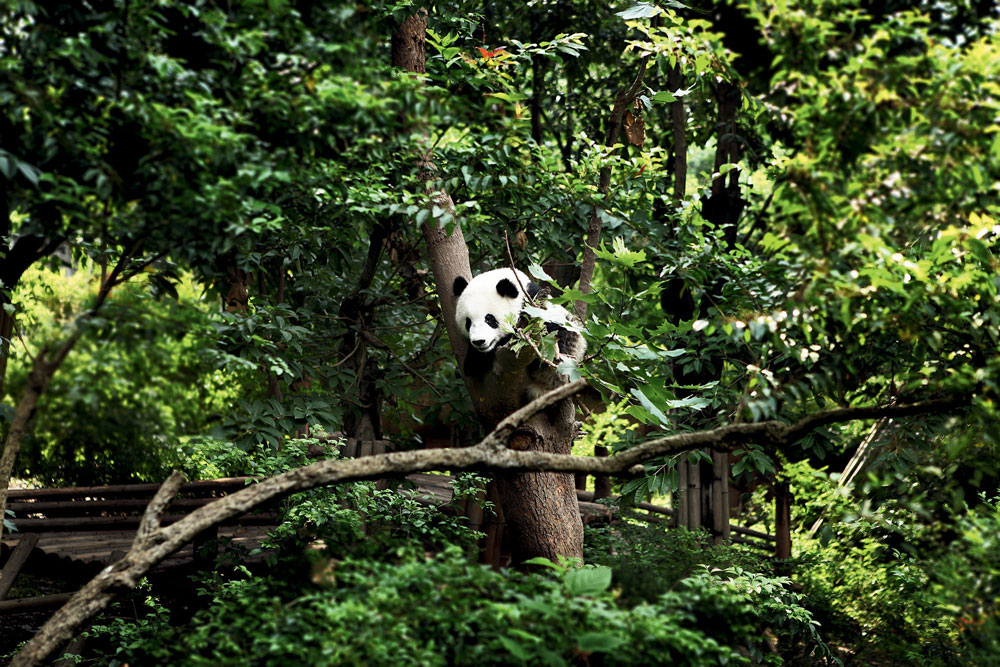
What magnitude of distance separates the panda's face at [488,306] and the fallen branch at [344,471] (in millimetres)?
633

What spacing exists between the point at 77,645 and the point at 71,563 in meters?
0.87

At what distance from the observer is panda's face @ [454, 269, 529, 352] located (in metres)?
3.60

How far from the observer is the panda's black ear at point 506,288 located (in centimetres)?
369

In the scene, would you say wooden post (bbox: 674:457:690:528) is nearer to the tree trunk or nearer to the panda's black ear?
the tree trunk

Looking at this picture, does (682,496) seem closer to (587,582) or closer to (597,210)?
(597,210)

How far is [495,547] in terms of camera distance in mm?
5219

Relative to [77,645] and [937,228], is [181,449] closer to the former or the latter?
[77,645]

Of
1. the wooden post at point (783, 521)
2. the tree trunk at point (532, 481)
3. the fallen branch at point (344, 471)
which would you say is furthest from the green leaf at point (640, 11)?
the wooden post at point (783, 521)

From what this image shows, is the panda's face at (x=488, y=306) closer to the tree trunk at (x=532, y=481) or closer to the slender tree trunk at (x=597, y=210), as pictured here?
the tree trunk at (x=532, y=481)

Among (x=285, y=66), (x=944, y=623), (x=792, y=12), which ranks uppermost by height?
(x=792, y=12)

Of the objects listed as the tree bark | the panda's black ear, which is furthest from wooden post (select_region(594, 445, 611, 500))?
the tree bark

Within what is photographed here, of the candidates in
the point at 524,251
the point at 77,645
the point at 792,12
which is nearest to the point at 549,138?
the point at 524,251

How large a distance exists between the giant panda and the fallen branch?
0.65 metres

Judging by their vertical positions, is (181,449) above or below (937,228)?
below
